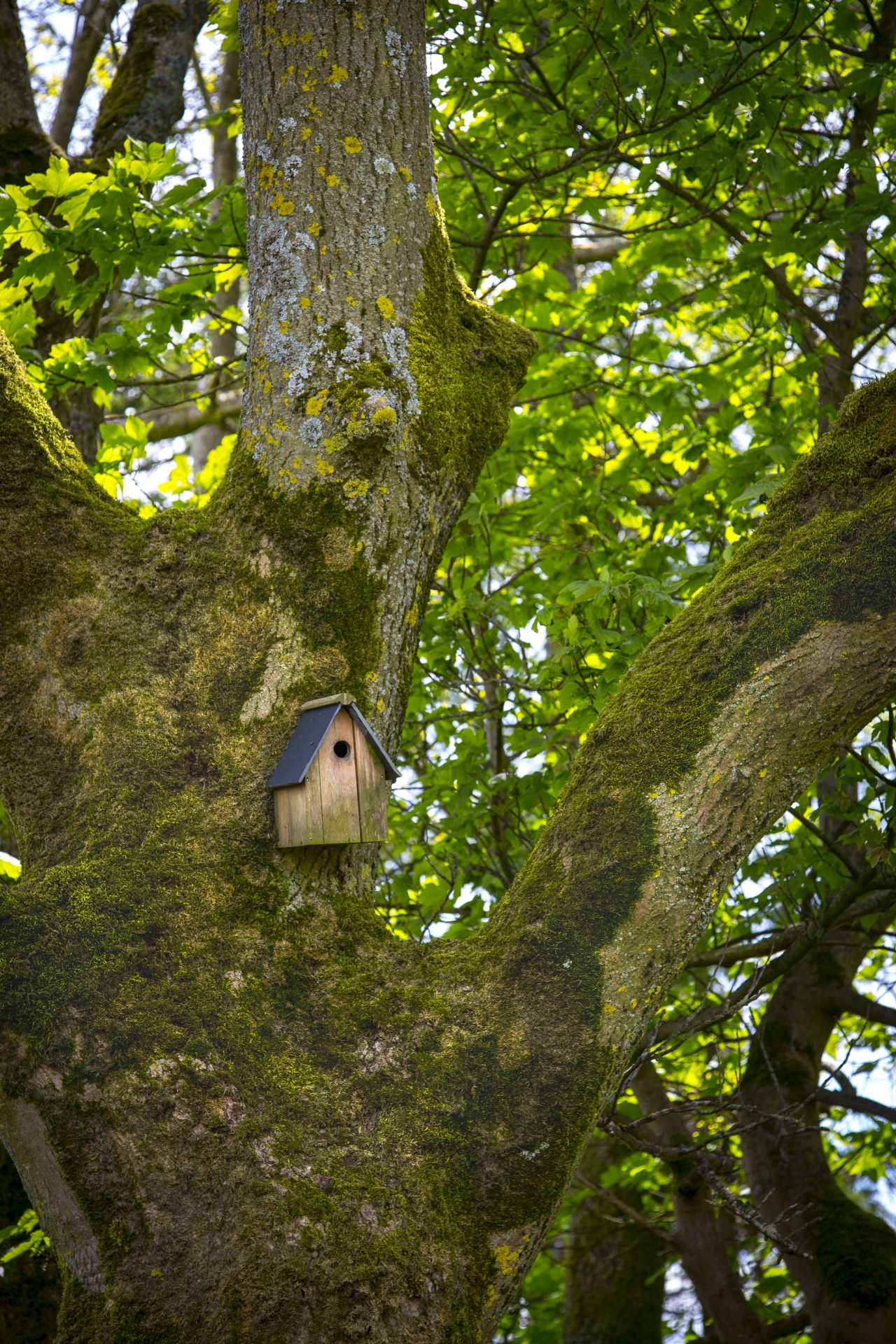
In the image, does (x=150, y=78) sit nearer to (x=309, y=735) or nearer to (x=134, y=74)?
(x=134, y=74)

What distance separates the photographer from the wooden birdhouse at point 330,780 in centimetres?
186

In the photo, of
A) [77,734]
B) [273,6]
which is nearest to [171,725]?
[77,734]

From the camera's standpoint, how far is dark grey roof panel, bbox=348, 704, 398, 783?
1991 mm

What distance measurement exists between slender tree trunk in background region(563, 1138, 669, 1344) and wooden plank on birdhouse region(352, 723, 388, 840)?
15.4 feet

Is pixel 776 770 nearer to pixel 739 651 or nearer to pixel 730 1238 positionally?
pixel 739 651

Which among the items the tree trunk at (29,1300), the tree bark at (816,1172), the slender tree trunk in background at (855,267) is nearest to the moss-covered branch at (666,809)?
the tree bark at (816,1172)

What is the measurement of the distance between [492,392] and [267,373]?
59 cm

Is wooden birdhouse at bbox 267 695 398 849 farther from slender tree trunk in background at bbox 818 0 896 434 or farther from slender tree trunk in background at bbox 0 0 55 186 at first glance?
slender tree trunk in background at bbox 0 0 55 186

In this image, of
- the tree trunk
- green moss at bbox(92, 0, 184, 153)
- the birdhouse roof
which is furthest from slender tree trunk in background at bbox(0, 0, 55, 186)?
the tree trunk

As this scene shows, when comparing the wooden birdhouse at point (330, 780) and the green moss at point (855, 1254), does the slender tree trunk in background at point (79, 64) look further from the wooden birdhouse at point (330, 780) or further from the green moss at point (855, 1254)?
the green moss at point (855, 1254)

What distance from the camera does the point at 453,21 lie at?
3969mm

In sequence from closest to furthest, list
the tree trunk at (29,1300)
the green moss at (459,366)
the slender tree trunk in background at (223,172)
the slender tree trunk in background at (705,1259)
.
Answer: the green moss at (459,366), the tree trunk at (29,1300), the slender tree trunk in background at (705,1259), the slender tree trunk in background at (223,172)

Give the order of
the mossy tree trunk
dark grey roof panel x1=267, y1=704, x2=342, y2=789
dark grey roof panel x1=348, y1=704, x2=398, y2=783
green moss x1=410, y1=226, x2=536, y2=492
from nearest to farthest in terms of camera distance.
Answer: the mossy tree trunk < dark grey roof panel x1=267, y1=704, x2=342, y2=789 < dark grey roof panel x1=348, y1=704, x2=398, y2=783 < green moss x1=410, y1=226, x2=536, y2=492

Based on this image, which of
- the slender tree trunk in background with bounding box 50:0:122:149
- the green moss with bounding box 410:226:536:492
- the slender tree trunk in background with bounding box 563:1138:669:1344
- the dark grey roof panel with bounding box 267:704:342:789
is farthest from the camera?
the slender tree trunk in background with bounding box 50:0:122:149
